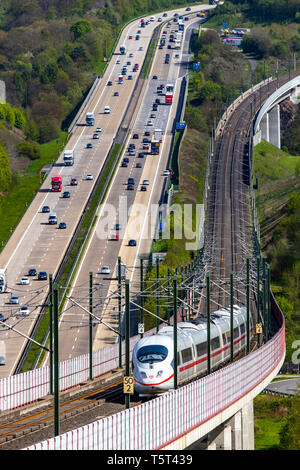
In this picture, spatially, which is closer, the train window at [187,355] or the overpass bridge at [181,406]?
the overpass bridge at [181,406]

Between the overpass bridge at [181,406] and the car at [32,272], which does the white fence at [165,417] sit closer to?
the overpass bridge at [181,406]

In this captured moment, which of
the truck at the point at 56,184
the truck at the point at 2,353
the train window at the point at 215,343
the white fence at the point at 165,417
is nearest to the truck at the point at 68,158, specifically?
the truck at the point at 56,184

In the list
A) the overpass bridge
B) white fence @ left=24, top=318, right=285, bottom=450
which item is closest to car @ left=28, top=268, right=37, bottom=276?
the overpass bridge

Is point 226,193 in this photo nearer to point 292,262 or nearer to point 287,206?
point 287,206

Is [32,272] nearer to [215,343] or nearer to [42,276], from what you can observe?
[42,276]

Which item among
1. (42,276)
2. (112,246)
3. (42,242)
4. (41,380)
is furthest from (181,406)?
(42,242)

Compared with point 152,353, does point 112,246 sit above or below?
below
